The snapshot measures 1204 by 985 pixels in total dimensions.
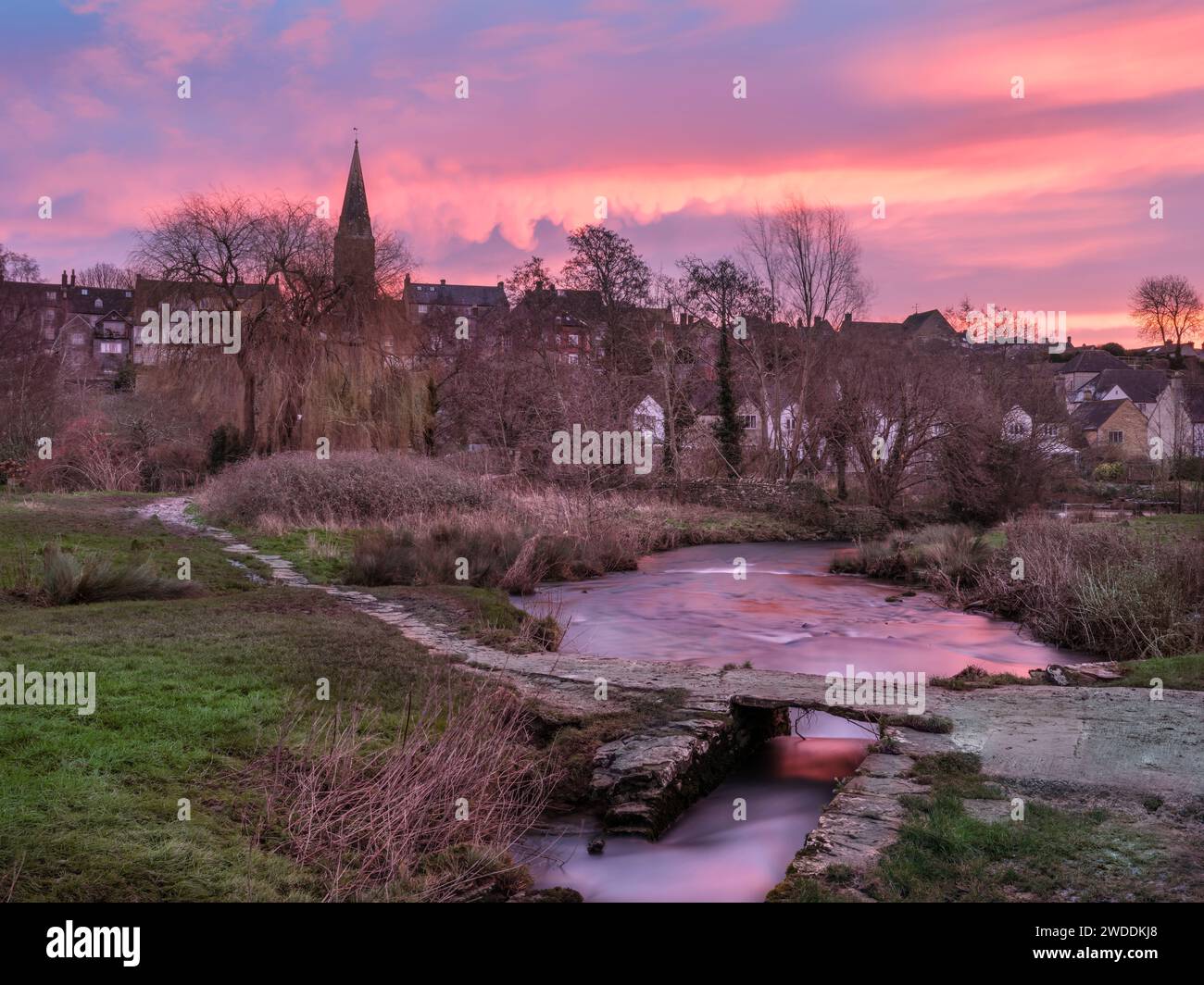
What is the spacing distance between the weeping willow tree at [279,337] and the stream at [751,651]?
1206cm

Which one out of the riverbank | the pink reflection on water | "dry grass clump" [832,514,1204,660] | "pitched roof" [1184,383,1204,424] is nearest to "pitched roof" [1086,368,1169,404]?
"pitched roof" [1184,383,1204,424]

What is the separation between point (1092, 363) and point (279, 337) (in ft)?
212

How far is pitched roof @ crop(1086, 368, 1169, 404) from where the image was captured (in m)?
62.6

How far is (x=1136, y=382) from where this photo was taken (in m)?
64.2

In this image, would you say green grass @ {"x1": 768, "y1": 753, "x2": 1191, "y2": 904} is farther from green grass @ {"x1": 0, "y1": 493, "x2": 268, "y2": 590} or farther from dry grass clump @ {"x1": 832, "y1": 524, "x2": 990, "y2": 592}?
dry grass clump @ {"x1": 832, "y1": 524, "x2": 990, "y2": 592}

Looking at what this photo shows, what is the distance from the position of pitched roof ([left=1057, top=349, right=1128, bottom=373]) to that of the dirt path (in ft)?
239

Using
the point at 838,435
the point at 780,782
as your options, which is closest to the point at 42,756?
the point at 780,782

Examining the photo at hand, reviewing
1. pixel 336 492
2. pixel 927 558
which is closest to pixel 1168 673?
pixel 927 558

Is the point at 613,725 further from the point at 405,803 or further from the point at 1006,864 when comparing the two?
the point at 1006,864

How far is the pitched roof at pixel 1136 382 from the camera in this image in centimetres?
6259
